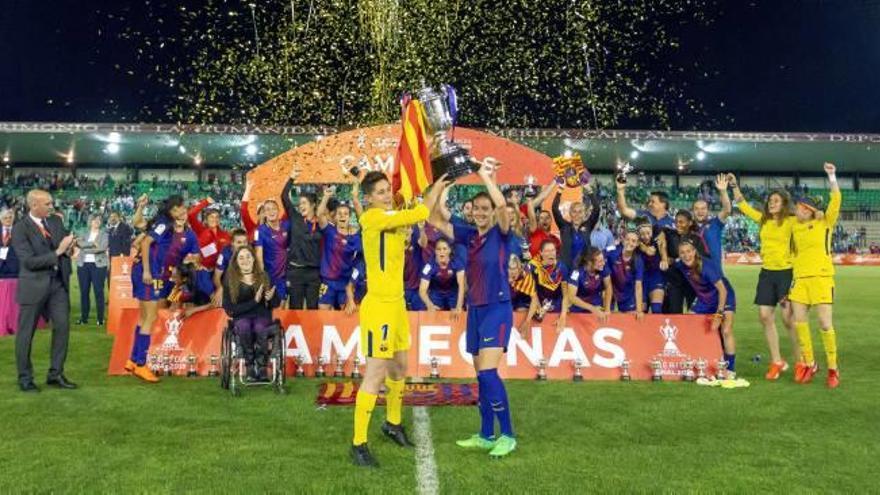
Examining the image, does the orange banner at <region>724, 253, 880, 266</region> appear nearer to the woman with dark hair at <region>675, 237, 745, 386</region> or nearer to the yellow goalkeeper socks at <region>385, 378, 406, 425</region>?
the woman with dark hair at <region>675, 237, 745, 386</region>

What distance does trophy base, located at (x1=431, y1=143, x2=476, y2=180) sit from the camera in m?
5.13

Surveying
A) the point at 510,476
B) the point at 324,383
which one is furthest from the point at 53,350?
the point at 510,476

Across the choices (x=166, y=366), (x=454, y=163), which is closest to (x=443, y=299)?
(x=166, y=366)

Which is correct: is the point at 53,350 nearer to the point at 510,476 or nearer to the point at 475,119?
the point at 510,476

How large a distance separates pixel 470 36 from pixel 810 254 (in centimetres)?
740

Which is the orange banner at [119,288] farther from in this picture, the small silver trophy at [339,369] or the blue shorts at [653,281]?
the blue shorts at [653,281]

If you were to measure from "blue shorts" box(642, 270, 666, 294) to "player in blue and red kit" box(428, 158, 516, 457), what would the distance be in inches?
173

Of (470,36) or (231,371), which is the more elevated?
(470,36)

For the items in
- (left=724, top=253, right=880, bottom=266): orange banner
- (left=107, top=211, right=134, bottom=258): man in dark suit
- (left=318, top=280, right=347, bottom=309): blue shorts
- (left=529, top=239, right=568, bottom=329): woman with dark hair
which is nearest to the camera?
(left=529, top=239, right=568, bottom=329): woman with dark hair

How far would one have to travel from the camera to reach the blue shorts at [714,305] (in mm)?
9109

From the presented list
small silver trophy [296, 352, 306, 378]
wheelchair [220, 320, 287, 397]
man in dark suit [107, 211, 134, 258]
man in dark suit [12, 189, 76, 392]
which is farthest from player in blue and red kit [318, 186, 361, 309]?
man in dark suit [107, 211, 134, 258]

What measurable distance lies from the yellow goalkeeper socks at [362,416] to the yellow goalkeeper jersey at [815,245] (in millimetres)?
6021

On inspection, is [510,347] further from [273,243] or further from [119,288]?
[119,288]

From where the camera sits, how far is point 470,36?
44.5ft
